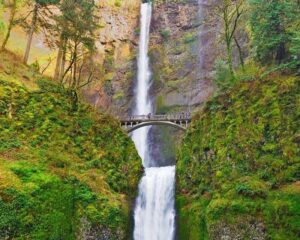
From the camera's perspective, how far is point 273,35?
2470cm

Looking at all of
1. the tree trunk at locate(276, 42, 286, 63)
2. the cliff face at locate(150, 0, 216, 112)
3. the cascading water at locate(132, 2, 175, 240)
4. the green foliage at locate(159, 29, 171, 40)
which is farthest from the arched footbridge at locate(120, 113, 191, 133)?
the green foliage at locate(159, 29, 171, 40)

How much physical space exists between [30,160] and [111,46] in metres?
36.4

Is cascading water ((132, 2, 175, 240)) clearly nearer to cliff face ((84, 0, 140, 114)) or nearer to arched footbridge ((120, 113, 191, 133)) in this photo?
arched footbridge ((120, 113, 191, 133))

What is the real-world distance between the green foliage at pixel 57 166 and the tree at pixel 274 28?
11.2m

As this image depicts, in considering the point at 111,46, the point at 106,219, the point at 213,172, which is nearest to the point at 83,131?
the point at 106,219

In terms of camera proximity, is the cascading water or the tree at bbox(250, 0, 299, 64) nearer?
the cascading water

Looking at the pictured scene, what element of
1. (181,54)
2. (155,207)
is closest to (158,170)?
(155,207)

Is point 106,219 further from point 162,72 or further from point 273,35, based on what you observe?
point 162,72

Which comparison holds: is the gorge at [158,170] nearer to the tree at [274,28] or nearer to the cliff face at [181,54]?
the tree at [274,28]

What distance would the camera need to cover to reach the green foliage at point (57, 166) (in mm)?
16719

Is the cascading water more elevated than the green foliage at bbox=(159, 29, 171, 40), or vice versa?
the green foliage at bbox=(159, 29, 171, 40)

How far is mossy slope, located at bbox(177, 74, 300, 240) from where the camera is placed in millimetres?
16344

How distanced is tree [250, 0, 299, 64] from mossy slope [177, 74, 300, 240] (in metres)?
3.76

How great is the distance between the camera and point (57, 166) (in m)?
19.9
